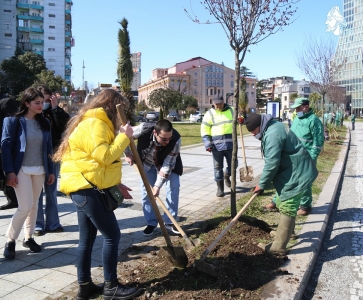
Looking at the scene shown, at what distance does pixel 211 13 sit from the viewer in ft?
15.7

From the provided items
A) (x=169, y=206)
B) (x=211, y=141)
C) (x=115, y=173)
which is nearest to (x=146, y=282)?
(x=115, y=173)

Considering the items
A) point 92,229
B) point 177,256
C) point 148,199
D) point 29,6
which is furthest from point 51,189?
point 29,6

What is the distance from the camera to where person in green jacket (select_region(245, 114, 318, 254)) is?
12.6 feet

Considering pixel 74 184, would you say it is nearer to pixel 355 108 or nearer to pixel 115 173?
pixel 115 173

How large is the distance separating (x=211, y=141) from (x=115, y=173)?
4290 mm

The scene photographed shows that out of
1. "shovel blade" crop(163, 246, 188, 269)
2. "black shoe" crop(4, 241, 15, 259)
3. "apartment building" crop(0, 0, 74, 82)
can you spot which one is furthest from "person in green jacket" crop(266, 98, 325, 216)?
"apartment building" crop(0, 0, 74, 82)

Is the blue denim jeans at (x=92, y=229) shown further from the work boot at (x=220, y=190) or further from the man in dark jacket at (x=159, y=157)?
the work boot at (x=220, y=190)

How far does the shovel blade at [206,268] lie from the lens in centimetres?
337

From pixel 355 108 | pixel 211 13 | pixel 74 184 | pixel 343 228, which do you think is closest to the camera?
pixel 74 184

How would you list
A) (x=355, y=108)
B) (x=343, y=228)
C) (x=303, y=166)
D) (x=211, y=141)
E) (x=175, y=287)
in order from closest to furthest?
(x=175, y=287), (x=303, y=166), (x=343, y=228), (x=211, y=141), (x=355, y=108)

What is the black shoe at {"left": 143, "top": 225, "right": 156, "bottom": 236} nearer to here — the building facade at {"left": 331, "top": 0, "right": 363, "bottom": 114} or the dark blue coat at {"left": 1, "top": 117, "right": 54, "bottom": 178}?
the dark blue coat at {"left": 1, "top": 117, "right": 54, "bottom": 178}

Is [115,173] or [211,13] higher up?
[211,13]

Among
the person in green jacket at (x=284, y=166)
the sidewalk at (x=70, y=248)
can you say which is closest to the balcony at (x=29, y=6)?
the sidewalk at (x=70, y=248)

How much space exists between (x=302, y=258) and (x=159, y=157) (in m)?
2.01
